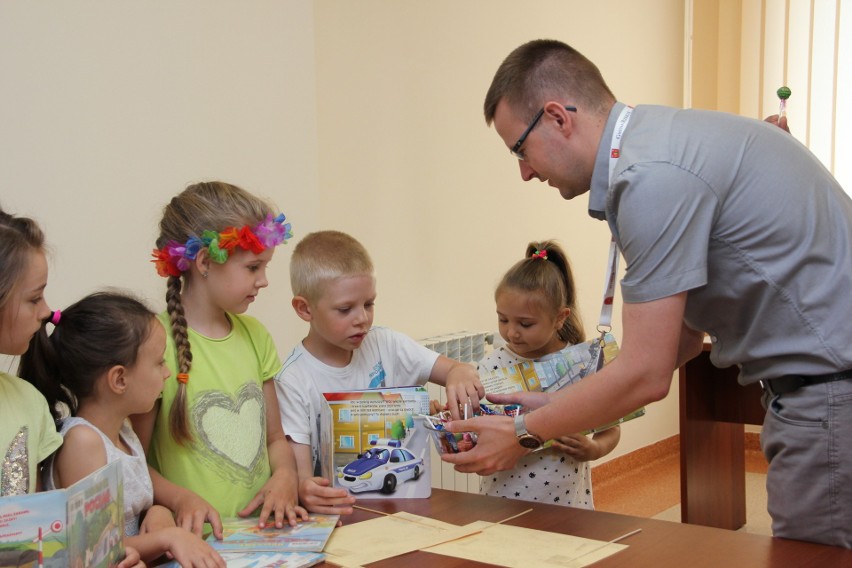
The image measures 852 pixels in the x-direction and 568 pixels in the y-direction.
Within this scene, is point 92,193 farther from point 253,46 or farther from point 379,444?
point 379,444

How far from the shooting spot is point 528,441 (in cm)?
187

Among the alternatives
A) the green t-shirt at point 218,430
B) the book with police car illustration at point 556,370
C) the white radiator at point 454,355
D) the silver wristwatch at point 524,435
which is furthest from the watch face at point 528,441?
the white radiator at point 454,355

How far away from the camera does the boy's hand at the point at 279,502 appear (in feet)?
5.71

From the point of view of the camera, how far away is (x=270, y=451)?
6.57 ft

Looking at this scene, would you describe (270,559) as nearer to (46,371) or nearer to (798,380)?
(46,371)

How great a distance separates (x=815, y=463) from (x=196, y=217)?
1.37m

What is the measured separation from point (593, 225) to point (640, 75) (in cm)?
102

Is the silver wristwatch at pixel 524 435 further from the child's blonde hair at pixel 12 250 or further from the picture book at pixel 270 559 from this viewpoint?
the child's blonde hair at pixel 12 250

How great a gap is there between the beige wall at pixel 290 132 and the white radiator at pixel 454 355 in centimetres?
14

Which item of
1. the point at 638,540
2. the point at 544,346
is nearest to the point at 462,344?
the point at 544,346

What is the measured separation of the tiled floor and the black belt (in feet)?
9.10

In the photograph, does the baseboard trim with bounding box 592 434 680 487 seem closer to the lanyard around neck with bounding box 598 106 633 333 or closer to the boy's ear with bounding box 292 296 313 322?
the boy's ear with bounding box 292 296 313 322

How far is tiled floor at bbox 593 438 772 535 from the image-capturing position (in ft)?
14.8

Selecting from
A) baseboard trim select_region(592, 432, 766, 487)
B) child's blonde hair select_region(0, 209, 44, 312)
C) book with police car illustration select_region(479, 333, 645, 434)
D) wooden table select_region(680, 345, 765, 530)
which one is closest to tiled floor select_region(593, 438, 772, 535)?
baseboard trim select_region(592, 432, 766, 487)
